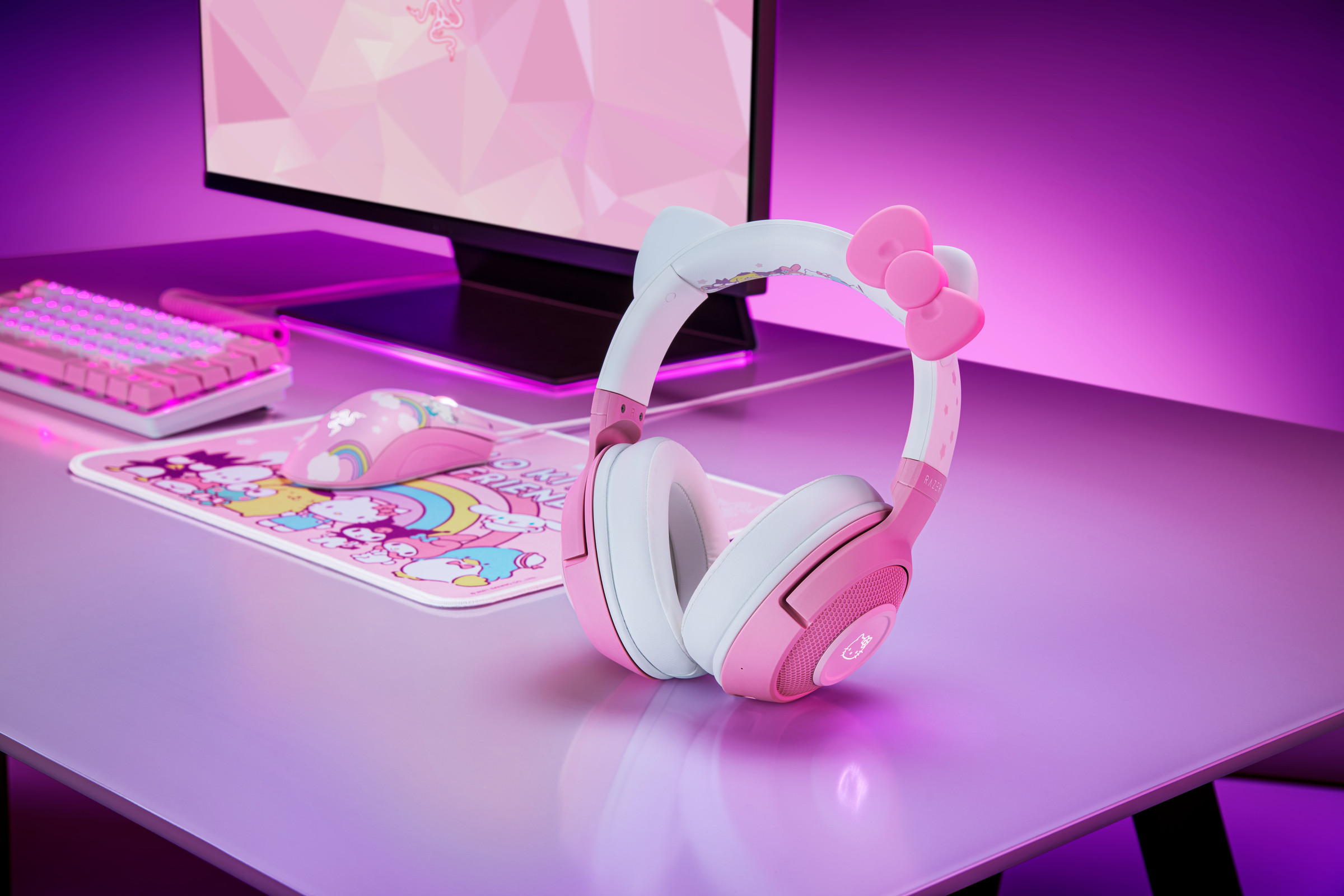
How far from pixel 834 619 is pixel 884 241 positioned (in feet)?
0.51

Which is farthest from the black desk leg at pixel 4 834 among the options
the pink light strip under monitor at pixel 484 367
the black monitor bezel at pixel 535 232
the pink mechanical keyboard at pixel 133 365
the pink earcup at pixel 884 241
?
the pink earcup at pixel 884 241

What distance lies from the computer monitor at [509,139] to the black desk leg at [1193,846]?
535 millimetres

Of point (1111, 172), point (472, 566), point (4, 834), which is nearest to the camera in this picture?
point (472, 566)

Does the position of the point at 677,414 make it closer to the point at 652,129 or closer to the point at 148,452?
the point at 652,129

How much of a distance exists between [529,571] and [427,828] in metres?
0.26

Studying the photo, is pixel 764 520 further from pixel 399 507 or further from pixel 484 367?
pixel 484 367

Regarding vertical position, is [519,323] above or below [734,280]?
below

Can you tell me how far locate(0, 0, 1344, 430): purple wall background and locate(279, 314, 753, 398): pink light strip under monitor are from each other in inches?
15.0

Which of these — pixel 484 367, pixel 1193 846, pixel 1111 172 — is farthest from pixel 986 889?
pixel 1111 172

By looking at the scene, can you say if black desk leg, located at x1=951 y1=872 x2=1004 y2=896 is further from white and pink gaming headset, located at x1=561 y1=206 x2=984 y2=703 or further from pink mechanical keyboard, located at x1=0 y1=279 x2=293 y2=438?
pink mechanical keyboard, located at x1=0 y1=279 x2=293 y2=438

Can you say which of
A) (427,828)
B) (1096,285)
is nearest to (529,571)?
(427,828)

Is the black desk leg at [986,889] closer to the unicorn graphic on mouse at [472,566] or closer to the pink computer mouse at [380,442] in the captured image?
the unicorn graphic on mouse at [472,566]

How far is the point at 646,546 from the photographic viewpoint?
0.57 metres

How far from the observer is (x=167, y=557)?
2.35 feet
